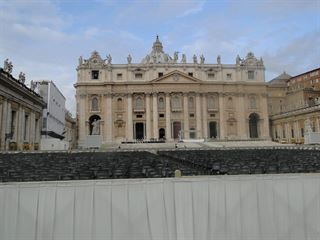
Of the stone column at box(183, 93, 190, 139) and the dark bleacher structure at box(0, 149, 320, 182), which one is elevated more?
the stone column at box(183, 93, 190, 139)

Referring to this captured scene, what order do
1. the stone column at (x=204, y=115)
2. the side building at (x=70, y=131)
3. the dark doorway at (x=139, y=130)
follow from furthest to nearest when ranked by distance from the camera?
1. the side building at (x=70, y=131)
2. the dark doorway at (x=139, y=130)
3. the stone column at (x=204, y=115)

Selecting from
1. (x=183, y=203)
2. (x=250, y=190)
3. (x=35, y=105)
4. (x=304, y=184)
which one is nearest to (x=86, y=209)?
(x=183, y=203)

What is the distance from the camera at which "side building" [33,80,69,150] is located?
134 ft

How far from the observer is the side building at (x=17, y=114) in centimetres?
2823

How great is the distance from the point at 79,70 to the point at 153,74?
15.5 metres

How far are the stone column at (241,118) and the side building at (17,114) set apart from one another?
41.3 metres

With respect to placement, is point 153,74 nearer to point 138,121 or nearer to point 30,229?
point 138,121

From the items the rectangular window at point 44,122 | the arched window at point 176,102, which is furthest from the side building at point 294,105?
the rectangular window at point 44,122

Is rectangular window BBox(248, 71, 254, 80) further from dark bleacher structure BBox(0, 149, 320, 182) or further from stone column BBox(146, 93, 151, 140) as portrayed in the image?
dark bleacher structure BBox(0, 149, 320, 182)

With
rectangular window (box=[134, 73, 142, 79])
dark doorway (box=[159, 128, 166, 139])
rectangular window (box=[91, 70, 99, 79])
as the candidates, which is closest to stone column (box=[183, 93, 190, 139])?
dark doorway (box=[159, 128, 166, 139])

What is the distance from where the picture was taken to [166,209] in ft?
24.3

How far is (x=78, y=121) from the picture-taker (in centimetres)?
6391

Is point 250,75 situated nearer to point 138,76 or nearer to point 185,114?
point 185,114

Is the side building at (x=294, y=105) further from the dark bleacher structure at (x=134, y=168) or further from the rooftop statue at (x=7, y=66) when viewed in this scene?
the rooftop statue at (x=7, y=66)
